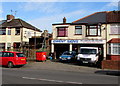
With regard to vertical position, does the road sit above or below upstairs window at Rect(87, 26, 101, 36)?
below

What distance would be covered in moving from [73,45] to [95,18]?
247 inches

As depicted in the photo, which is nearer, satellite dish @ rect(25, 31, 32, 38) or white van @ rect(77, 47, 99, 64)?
white van @ rect(77, 47, 99, 64)

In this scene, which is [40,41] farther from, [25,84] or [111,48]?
[25,84]

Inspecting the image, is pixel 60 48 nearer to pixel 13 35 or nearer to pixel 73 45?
pixel 73 45

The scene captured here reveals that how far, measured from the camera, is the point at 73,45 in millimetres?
28547

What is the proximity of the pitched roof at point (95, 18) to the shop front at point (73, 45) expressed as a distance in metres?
3.53

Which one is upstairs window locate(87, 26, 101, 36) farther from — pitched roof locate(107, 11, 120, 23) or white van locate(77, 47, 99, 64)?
white van locate(77, 47, 99, 64)

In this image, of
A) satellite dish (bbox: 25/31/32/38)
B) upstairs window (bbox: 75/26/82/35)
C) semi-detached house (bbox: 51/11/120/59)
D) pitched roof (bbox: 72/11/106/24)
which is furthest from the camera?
satellite dish (bbox: 25/31/32/38)

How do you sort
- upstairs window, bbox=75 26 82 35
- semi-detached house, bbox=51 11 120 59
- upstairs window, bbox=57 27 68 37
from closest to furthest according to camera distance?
semi-detached house, bbox=51 11 120 59
upstairs window, bbox=75 26 82 35
upstairs window, bbox=57 27 68 37

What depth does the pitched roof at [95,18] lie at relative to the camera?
91.8ft

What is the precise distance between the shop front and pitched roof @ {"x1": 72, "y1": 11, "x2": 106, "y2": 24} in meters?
3.53

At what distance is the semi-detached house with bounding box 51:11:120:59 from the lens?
87.8 ft

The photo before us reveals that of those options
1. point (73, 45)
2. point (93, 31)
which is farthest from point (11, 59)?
point (93, 31)

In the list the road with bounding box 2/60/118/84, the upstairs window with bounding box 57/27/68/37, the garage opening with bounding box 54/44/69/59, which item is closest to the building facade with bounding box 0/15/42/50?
the garage opening with bounding box 54/44/69/59
